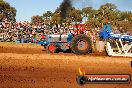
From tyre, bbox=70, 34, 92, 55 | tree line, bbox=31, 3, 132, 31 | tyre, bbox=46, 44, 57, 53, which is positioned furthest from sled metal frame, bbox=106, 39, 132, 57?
tree line, bbox=31, 3, 132, 31

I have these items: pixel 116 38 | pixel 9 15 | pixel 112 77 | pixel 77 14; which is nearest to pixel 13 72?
pixel 112 77

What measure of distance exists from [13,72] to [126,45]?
8.26 meters

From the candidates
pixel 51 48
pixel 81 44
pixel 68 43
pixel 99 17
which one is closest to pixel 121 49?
pixel 81 44

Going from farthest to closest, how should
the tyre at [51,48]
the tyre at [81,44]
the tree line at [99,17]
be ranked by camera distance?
the tree line at [99,17], the tyre at [51,48], the tyre at [81,44]

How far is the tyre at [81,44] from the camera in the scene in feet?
53.5

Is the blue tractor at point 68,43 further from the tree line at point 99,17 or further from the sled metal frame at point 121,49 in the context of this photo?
the tree line at point 99,17

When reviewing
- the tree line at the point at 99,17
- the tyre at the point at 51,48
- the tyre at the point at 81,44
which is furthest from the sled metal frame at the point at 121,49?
the tree line at the point at 99,17

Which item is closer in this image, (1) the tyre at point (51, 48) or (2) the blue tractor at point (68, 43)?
(2) the blue tractor at point (68, 43)

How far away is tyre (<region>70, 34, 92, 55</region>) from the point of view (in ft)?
53.5

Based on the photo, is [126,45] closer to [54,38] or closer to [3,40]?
[54,38]

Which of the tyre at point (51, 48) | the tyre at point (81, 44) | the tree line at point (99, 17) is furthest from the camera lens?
the tree line at point (99, 17)

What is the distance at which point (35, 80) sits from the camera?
8.21 meters

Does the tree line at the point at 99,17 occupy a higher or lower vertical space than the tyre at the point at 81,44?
higher

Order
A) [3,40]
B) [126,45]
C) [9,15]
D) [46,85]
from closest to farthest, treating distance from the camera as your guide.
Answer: [46,85] < [126,45] < [3,40] < [9,15]
